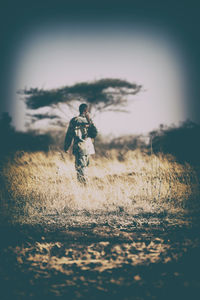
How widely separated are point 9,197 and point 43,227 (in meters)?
1.26

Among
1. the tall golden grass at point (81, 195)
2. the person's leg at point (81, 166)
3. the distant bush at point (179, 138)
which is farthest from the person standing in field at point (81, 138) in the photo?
the distant bush at point (179, 138)

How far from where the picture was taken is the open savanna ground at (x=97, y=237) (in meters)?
1.97

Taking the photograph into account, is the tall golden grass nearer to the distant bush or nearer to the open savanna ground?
the open savanna ground

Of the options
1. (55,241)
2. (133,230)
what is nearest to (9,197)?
(55,241)

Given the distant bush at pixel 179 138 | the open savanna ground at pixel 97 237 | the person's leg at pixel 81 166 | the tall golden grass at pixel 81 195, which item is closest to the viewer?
the open savanna ground at pixel 97 237

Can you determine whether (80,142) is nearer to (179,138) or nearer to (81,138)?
(81,138)

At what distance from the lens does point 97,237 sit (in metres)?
2.88

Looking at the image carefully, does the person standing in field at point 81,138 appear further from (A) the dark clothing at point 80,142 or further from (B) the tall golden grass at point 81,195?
(B) the tall golden grass at point 81,195

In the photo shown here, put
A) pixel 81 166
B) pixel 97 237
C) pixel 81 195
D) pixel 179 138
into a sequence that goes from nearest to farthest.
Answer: pixel 97 237, pixel 81 195, pixel 81 166, pixel 179 138

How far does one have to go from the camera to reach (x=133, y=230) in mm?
3094

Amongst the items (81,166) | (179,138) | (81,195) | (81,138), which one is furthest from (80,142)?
(179,138)

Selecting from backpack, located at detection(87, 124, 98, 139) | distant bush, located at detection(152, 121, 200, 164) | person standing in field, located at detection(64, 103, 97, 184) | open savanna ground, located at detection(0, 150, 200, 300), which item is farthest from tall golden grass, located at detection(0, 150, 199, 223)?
distant bush, located at detection(152, 121, 200, 164)

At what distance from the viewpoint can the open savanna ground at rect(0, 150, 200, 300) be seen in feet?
6.48

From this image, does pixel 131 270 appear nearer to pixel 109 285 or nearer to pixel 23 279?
pixel 109 285
